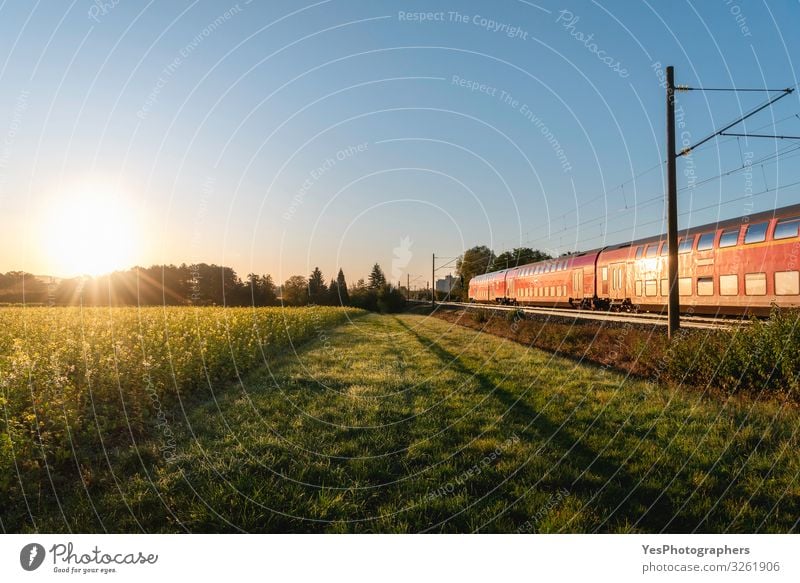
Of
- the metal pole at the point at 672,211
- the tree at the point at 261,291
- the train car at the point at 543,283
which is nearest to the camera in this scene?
the metal pole at the point at 672,211

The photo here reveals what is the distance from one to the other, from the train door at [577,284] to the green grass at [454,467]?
25.6 metres

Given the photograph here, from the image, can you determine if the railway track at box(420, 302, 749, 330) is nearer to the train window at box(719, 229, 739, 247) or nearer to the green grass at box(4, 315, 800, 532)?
the train window at box(719, 229, 739, 247)

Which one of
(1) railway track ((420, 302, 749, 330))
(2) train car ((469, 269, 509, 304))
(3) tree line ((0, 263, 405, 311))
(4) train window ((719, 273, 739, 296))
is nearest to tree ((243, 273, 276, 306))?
(3) tree line ((0, 263, 405, 311))

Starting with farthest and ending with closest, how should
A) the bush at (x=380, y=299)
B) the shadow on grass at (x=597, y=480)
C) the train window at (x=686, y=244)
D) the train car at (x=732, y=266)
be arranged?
the bush at (x=380, y=299) → the train window at (x=686, y=244) → the train car at (x=732, y=266) → the shadow on grass at (x=597, y=480)

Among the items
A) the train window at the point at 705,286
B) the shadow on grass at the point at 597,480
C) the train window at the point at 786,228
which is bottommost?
the shadow on grass at the point at 597,480

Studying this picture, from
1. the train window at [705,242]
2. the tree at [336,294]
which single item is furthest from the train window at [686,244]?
the tree at [336,294]

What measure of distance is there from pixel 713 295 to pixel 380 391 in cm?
1706

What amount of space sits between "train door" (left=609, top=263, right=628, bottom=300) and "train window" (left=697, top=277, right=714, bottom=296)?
6.82 m

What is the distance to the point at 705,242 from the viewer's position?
20.1m

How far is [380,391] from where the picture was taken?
977 cm

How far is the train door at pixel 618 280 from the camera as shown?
27539mm

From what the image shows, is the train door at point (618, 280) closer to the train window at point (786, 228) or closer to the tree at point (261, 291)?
the train window at point (786, 228)

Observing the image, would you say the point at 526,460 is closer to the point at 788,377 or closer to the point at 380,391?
the point at 380,391

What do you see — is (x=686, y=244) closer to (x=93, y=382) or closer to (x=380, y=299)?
(x=93, y=382)
